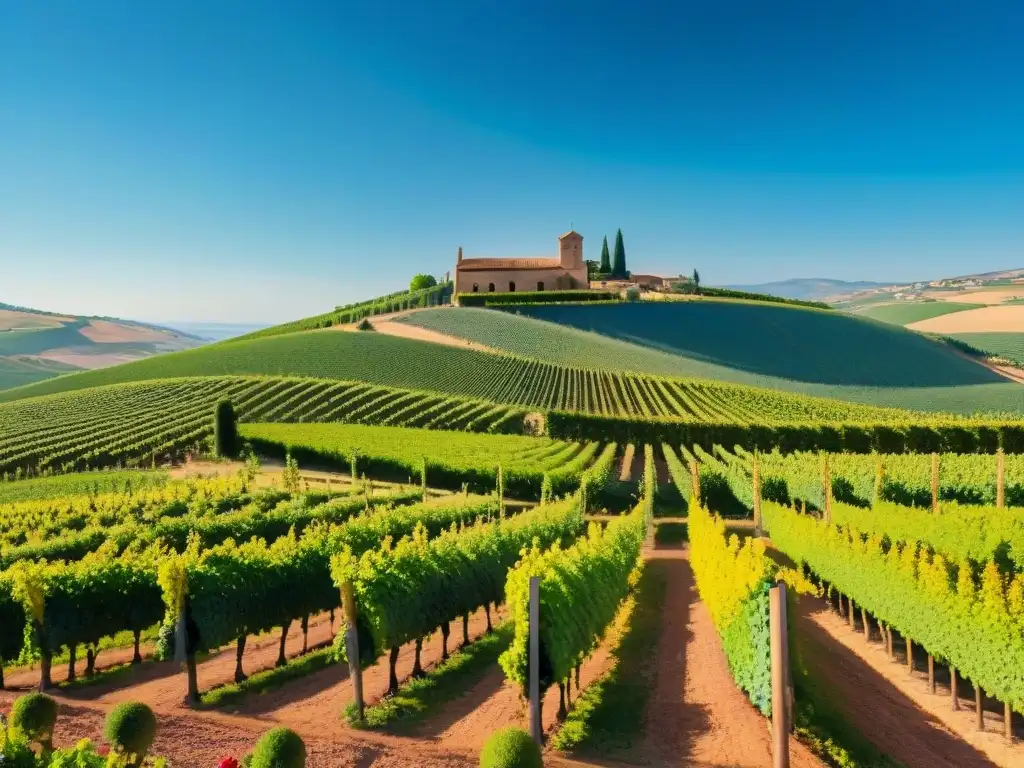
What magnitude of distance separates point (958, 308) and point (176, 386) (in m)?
153

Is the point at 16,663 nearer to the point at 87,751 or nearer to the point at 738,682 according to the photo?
the point at 87,751

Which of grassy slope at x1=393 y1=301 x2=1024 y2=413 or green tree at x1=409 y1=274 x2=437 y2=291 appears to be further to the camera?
green tree at x1=409 y1=274 x2=437 y2=291

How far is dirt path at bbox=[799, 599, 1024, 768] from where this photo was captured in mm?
9312

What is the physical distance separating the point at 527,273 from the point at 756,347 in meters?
40.4

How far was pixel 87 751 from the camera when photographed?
7.26m

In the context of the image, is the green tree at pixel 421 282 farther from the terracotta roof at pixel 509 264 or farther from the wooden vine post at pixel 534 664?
the wooden vine post at pixel 534 664

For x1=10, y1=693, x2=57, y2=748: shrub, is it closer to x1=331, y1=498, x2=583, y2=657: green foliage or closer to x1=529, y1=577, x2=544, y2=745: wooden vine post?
x1=331, y1=498, x2=583, y2=657: green foliage

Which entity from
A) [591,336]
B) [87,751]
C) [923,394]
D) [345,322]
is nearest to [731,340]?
[591,336]

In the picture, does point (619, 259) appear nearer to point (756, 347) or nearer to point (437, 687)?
point (756, 347)

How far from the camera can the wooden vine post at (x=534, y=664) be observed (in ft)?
31.2

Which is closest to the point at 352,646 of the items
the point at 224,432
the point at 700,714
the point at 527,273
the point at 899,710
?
the point at 700,714

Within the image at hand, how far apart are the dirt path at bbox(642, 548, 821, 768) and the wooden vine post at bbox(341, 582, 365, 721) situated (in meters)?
4.68

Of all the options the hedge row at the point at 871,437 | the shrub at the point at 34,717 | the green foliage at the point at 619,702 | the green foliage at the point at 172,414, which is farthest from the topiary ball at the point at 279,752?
the hedge row at the point at 871,437

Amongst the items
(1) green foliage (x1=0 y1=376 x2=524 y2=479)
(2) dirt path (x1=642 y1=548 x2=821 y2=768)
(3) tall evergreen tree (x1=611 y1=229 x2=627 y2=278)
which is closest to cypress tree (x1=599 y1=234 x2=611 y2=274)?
(3) tall evergreen tree (x1=611 y1=229 x2=627 y2=278)
